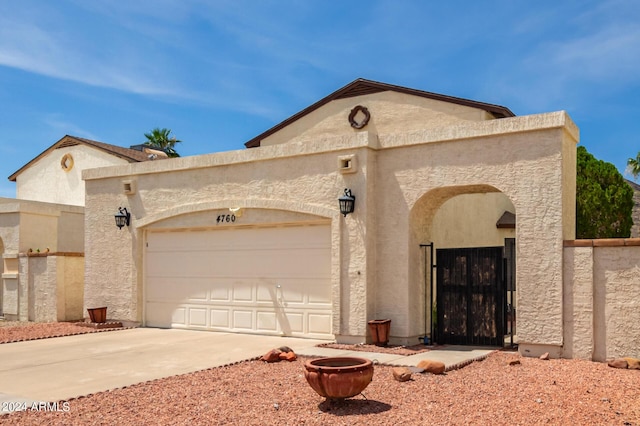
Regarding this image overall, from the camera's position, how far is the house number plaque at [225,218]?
45.8 ft

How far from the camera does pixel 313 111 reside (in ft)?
67.4

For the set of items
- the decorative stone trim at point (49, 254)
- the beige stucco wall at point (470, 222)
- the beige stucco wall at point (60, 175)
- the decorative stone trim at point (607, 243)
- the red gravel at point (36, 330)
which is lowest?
the red gravel at point (36, 330)

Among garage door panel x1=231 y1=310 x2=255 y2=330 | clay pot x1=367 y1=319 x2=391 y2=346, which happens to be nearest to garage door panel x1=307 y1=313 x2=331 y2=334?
clay pot x1=367 y1=319 x2=391 y2=346

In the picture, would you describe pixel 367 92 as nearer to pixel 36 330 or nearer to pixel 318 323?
pixel 318 323

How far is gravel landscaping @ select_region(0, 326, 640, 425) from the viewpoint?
6.55m

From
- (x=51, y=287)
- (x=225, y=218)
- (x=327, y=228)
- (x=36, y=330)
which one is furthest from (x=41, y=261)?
(x=327, y=228)

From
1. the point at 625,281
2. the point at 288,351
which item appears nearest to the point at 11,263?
the point at 288,351

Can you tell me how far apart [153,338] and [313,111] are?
10.0m

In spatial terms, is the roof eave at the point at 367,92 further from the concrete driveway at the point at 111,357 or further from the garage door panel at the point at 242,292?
the concrete driveway at the point at 111,357

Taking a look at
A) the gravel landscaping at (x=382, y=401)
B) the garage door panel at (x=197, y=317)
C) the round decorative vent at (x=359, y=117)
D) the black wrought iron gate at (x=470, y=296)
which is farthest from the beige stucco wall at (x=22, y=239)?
the black wrought iron gate at (x=470, y=296)

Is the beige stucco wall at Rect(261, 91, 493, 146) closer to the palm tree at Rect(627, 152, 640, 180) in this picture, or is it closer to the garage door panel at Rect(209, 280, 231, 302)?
the garage door panel at Rect(209, 280, 231, 302)

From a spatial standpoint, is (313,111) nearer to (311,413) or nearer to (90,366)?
(90,366)

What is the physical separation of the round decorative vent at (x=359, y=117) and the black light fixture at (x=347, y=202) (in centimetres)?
781

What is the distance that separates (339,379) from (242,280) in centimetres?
741
